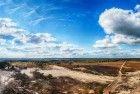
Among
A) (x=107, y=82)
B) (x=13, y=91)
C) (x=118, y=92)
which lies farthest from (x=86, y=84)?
(x=13, y=91)

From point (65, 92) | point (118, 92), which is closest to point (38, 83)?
point (65, 92)

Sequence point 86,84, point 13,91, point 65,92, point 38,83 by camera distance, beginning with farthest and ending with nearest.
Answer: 1. point 86,84
2. point 38,83
3. point 65,92
4. point 13,91

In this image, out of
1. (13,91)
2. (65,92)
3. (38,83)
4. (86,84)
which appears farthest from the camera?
(86,84)

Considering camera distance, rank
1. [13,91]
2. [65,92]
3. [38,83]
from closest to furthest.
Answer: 1. [13,91]
2. [65,92]
3. [38,83]

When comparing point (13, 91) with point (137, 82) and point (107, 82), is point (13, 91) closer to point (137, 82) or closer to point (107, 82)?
point (107, 82)

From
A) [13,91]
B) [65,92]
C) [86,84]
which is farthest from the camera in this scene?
[86,84]

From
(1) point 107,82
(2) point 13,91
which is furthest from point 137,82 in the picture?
(2) point 13,91

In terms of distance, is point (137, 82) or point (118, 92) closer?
point (118, 92)

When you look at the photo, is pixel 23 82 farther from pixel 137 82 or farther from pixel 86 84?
pixel 137 82

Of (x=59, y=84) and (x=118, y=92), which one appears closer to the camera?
(x=118, y=92)
